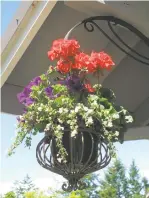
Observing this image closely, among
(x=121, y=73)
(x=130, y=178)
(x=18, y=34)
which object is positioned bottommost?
(x=130, y=178)

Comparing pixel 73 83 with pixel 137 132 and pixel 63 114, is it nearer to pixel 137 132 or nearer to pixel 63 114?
pixel 63 114

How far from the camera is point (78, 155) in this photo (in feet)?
4.99

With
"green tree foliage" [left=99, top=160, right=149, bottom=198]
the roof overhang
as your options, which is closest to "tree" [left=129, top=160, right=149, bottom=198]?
"green tree foliage" [left=99, top=160, right=149, bottom=198]

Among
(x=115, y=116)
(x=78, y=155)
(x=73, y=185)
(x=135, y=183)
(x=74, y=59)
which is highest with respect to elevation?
(x=74, y=59)

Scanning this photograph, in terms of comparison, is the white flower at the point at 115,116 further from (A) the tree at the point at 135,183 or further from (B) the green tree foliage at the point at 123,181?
(B) the green tree foliage at the point at 123,181

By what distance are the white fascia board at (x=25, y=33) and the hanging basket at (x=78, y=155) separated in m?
0.66

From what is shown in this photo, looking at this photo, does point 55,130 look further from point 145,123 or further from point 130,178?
point 130,178

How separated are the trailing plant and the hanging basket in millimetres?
31

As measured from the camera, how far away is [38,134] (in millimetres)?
1624

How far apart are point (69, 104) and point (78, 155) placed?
0.21m

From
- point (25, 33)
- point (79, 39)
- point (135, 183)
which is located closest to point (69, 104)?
point (25, 33)

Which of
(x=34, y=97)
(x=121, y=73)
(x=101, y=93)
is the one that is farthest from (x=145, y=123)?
(x=34, y=97)

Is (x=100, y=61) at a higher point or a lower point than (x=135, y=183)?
higher

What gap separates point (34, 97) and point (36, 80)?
103 mm
